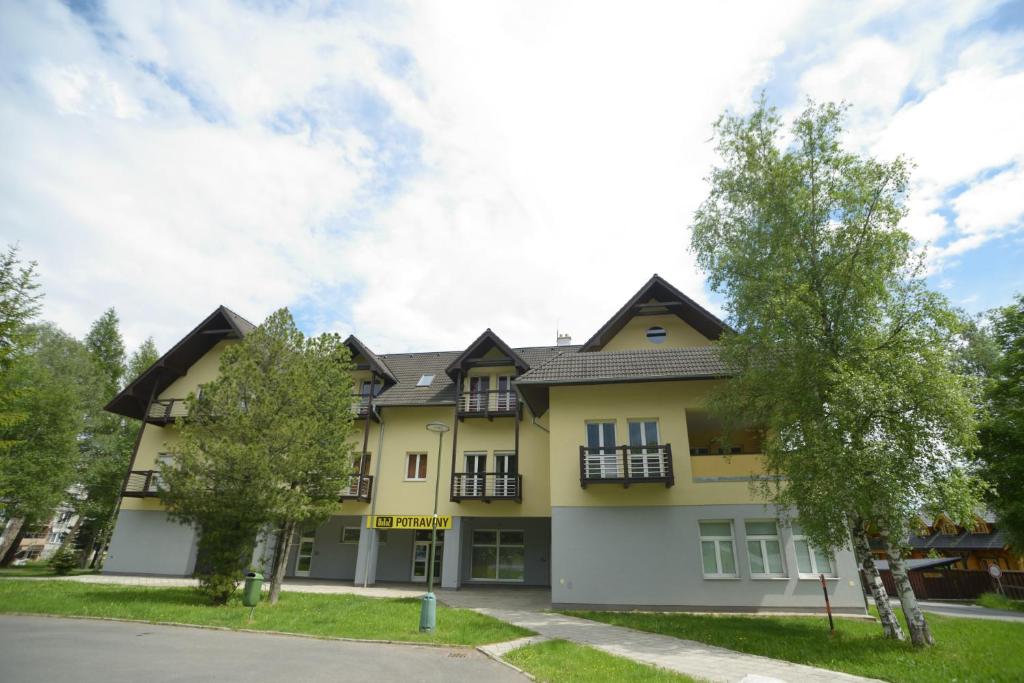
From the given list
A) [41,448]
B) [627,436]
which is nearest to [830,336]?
[627,436]

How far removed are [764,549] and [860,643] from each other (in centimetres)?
544

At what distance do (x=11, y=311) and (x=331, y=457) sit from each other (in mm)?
11694

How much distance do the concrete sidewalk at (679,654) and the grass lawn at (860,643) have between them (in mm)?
557

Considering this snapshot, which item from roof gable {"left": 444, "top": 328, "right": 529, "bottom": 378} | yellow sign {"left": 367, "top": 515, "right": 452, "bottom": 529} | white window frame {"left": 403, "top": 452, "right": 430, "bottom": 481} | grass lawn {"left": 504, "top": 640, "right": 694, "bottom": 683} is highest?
roof gable {"left": 444, "top": 328, "right": 529, "bottom": 378}

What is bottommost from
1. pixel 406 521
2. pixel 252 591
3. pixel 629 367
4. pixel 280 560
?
pixel 252 591

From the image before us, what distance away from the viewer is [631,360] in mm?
18953

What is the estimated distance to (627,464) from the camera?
1678cm

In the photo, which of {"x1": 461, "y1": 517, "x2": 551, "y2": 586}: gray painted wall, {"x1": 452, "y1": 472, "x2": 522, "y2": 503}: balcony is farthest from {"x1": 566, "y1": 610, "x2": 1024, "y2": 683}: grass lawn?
{"x1": 461, "y1": 517, "x2": 551, "y2": 586}: gray painted wall

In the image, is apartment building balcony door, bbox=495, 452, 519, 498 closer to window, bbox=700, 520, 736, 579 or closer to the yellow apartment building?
the yellow apartment building

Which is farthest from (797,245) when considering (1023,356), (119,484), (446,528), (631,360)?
(119,484)

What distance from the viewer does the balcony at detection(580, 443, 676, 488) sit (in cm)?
1667

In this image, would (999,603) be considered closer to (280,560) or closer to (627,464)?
(627,464)

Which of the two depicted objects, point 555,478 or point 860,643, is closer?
point 860,643

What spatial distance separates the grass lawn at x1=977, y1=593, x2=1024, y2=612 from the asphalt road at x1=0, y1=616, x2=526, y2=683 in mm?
25081
